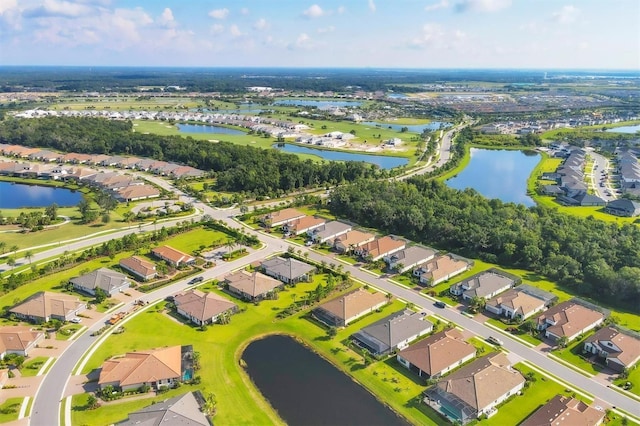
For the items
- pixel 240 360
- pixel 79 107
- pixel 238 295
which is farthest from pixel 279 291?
pixel 79 107

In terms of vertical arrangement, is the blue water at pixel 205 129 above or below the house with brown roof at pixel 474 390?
above

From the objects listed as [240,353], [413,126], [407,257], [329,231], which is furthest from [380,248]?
[413,126]

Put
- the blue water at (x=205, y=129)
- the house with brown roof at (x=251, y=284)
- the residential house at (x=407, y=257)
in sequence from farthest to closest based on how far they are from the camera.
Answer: the blue water at (x=205, y=129) → the residential house at (x=407, y=257) → the house with brown roof at (x=251, y=284)

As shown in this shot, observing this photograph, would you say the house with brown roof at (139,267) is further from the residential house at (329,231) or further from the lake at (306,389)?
the residential house at (329,231)

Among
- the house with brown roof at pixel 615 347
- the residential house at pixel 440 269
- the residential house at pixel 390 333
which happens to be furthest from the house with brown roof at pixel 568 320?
the residential house at pixel 440 269

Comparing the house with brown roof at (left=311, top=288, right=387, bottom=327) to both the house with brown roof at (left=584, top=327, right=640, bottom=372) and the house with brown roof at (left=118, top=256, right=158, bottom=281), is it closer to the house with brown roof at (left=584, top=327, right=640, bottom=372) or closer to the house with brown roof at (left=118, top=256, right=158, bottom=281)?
the house with brown roof at (left=584, top=327, right=640, bottom=372)

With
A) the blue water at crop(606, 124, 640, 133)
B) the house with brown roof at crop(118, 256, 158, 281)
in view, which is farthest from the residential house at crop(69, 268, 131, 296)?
the blue water at crop(606, 124, 640, 133)
